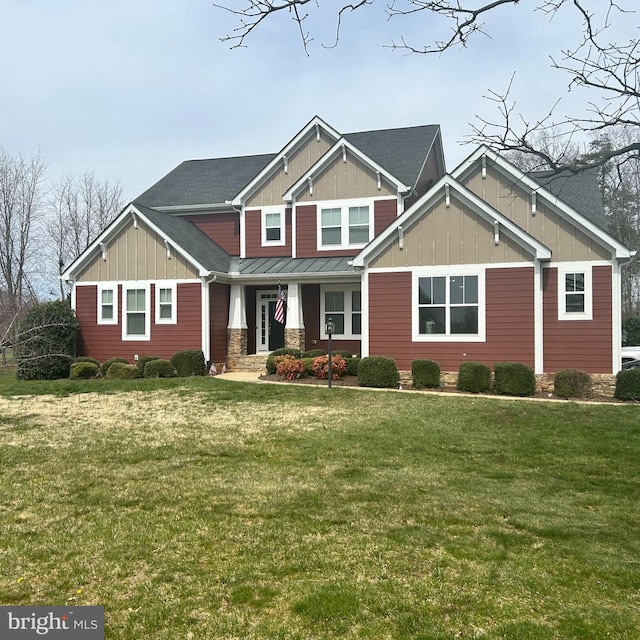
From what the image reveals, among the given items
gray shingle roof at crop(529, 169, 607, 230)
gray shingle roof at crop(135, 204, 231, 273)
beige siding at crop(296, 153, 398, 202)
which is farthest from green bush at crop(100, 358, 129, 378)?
gray shingle roof at crop(529, 169, 607, 230)

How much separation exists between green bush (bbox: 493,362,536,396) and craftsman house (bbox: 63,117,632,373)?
1238 millimetres

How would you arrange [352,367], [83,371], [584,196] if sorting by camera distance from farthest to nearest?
[584,196] → [83,371] → [352,367]

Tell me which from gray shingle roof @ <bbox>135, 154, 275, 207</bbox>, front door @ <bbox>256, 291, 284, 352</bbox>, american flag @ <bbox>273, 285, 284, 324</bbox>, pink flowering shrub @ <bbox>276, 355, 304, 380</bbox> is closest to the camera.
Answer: pink flowering shrub @ <bbox>276, 355, 304, 380</bbox>

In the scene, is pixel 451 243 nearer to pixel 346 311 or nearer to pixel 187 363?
pixel 346 311

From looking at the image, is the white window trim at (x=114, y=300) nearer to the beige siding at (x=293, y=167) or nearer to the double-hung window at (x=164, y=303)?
the double-hung window at (x=164, y=303)

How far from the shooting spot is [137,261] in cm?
1920

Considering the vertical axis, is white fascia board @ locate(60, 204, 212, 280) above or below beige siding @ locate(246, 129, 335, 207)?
below

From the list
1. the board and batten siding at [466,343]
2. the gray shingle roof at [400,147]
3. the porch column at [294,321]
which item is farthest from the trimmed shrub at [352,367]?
the gray shingle roof at [400,147]

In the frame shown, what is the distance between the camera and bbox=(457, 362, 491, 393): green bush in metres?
13.9

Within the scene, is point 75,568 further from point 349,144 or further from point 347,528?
point 349,144

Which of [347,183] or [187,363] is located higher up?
[347,183]

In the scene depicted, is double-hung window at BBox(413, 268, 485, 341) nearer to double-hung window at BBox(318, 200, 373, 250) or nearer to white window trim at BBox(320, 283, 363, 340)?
white window trim at BBox(320, 283, 363, 340)

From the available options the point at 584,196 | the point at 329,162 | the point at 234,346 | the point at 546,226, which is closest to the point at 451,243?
the point at 546,226

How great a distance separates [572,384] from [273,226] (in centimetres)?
1176
